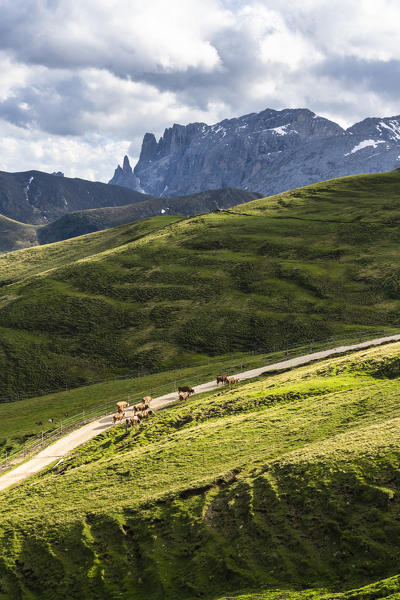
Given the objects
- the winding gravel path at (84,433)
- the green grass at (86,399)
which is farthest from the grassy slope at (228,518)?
the green grass at (86,399)

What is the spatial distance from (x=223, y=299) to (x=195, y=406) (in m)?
86.8

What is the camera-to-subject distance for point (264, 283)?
148 metres

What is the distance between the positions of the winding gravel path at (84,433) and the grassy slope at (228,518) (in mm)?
8763

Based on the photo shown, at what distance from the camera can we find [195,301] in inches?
5566

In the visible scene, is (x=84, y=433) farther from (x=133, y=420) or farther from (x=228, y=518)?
(x=228, y=518)

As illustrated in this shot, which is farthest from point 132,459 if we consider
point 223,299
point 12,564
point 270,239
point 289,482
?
point 270,239

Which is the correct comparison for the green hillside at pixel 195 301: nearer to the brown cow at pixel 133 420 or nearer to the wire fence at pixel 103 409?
the wire fence at pixel 103 409

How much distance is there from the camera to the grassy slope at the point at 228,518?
72.3 ft

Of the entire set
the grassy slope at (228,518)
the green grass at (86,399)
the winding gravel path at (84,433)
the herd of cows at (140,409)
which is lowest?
the green grass at (86,399)

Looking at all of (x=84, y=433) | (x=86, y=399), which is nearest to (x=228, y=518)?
(x=84, y=433)

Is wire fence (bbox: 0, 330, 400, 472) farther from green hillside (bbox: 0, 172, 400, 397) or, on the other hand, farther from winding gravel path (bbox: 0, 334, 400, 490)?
green hillside (bbox: 0, 172, 400, 397)

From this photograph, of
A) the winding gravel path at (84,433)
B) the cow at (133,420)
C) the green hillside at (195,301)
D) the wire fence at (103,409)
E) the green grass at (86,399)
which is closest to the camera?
the winding gravel path at (84,433)

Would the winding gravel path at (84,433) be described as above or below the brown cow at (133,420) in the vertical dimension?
below

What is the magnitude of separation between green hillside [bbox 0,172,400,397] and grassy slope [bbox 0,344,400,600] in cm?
7461
